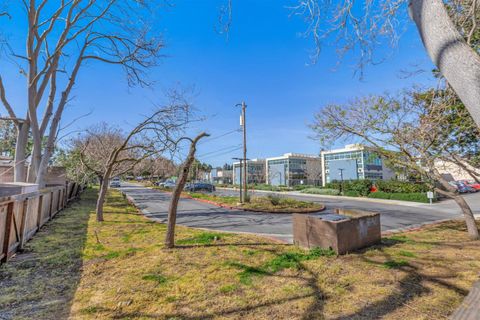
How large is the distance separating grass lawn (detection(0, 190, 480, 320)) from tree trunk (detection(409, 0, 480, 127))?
2.59 m

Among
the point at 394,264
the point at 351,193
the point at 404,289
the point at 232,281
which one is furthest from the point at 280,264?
the point at 351,193

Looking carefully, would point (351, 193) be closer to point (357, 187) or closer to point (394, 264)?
point (357, 187)

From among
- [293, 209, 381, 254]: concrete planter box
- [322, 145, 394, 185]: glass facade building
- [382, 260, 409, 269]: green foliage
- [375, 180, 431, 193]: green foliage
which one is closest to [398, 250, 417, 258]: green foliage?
[382, 260, 409, 269]: green foliage

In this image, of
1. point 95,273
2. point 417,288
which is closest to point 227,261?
point 95,273

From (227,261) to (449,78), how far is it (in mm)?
4290

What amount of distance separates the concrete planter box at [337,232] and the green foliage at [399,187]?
64.0 ft

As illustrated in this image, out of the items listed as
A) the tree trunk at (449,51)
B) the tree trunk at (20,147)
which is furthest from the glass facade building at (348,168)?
the tree trunk at (449,51)

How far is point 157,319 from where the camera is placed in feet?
9.08

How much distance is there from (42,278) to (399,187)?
26.8m

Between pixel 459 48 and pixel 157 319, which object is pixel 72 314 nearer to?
pixel 157 319

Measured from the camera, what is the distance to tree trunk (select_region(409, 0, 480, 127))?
58.1 inches

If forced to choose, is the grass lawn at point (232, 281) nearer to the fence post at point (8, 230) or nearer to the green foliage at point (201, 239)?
the green foliage at point (201, 239)

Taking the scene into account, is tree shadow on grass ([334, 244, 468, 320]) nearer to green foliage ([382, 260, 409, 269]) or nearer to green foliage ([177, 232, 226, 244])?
green foliage ([382, 260, 409, 269])

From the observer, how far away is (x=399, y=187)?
23.1 metres
